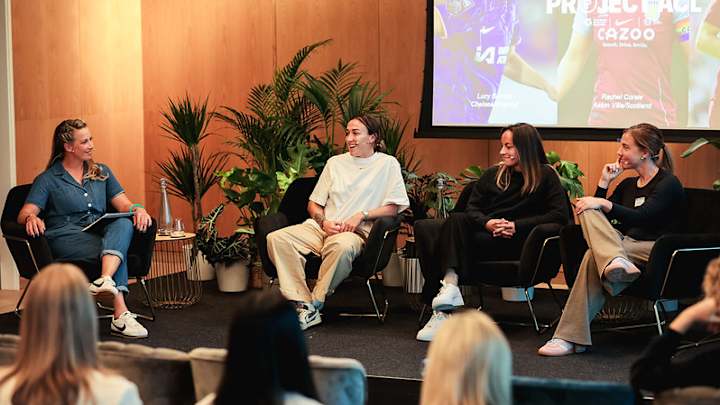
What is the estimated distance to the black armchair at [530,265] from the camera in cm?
528

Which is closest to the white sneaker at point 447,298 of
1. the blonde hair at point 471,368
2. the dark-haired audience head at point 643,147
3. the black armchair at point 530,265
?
the black armchair at point 530,265

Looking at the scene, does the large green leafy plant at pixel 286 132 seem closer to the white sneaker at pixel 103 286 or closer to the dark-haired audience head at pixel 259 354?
the white sneaker at pixel 103 286

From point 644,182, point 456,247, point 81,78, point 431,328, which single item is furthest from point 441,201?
point 81,78

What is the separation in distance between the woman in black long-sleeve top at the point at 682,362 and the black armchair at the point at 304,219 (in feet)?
10.1

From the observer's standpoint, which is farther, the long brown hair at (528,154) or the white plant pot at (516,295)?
the white plant pot at (516,295)

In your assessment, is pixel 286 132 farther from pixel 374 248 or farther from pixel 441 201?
pixel 374 248

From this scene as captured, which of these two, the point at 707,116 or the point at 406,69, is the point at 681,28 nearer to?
the point at 707,116

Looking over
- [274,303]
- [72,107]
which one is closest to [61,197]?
[72,107]

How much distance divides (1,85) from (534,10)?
3620 millimetres

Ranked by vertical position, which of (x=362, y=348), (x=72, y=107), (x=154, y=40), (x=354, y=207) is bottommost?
(x=362, y=348)

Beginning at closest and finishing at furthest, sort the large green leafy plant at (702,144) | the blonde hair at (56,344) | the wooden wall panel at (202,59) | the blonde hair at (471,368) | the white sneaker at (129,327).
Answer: the blonde hair at (471,368) → the blonde hair at (56,344) → the white sneaker at (129,327) → the large green leafy plant at (702,144) → the wooden wall panel at (202,59)

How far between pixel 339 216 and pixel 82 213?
144 centimetres

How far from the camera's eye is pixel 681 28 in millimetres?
6379
